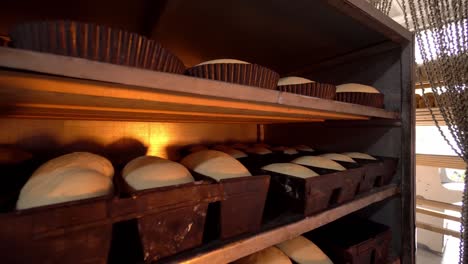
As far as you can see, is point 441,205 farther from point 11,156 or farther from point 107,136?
point 11,156

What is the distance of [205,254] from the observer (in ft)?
1.53

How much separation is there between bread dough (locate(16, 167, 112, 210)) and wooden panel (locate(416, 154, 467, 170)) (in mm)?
2435

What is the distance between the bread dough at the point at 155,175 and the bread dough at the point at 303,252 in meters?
0.51

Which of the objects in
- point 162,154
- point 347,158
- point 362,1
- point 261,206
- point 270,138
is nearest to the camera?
point 261,206

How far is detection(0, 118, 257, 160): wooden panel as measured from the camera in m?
0.79

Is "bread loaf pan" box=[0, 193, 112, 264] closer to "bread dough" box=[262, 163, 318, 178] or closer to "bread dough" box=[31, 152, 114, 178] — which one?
"bread dough" box=[31, 152, 114, 178]

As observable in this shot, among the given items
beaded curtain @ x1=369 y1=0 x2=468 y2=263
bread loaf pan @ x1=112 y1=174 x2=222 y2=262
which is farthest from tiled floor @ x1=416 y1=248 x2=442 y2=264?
bread loaf pan @ x1=112 y1=174 x2=222 y2=262

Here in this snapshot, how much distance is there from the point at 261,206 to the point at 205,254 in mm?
179

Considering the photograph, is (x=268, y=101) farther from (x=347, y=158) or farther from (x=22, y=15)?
(x=22, y=15)

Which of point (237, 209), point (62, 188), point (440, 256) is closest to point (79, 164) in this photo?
point (62, 188)

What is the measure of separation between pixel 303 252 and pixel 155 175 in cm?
61

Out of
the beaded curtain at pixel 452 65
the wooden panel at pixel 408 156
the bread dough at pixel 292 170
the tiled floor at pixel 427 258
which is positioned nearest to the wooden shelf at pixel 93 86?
the bread dough at pixel 292 170

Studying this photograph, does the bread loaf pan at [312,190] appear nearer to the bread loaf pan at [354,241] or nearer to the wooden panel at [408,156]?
the bread loaf pan at [354,241]

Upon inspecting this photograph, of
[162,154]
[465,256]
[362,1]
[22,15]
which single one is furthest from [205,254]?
[465,256]
